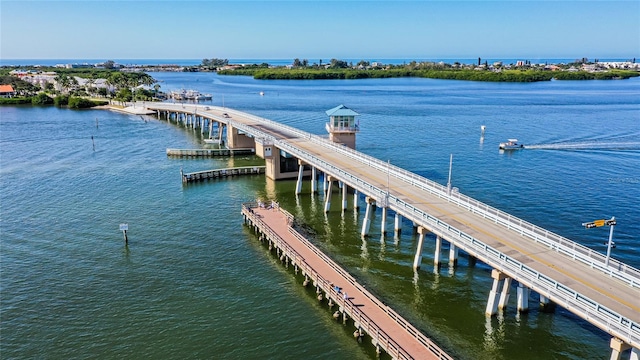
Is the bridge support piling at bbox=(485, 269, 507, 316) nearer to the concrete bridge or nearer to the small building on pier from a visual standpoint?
the concrete bridge

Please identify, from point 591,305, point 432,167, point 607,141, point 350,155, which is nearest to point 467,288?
point 591,305

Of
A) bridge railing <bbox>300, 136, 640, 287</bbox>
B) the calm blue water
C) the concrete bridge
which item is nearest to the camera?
the concrete bridge

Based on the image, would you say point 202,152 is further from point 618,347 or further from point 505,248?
point 618,347

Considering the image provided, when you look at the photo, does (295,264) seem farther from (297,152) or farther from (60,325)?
(297,152)

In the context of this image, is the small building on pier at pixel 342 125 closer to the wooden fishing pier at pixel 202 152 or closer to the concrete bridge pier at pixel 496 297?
the wooden fishing pier at pixel 202 152

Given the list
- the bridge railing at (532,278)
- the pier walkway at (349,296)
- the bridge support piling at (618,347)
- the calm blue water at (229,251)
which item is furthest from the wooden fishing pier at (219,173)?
the bridge support piling at (618,347)

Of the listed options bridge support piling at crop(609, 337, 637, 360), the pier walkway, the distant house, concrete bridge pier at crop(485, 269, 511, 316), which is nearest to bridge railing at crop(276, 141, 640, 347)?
bridge support piling at crop(609, 337, 637, 360)

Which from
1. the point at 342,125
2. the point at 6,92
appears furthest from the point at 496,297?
the point at 6,92
